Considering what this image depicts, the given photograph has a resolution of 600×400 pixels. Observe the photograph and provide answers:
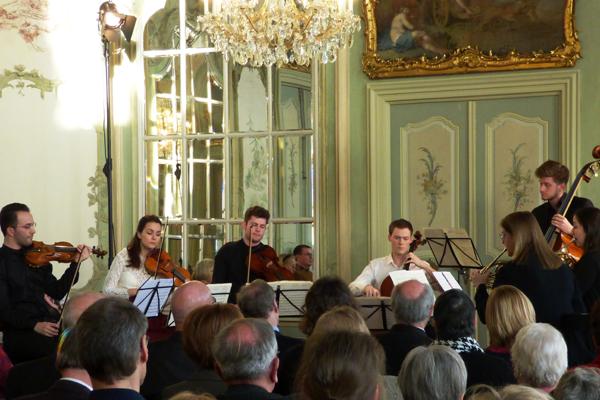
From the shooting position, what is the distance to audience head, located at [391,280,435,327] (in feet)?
10.4

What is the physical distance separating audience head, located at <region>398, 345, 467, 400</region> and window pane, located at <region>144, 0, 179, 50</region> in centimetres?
527

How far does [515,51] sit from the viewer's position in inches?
220

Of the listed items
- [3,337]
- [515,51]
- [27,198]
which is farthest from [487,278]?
[27,198]

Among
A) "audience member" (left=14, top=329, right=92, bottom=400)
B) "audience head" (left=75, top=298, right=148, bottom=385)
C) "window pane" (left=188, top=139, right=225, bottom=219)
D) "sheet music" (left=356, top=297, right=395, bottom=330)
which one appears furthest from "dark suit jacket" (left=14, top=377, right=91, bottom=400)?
"window pane" (left=188, top=139, right=225, bottom=219)

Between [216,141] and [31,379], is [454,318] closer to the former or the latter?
[31,379]

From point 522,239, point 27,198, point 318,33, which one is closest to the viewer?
point 522,239

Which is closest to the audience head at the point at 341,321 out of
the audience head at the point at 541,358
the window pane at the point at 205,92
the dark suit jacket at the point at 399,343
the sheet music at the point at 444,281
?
the dark suit jacket at the point at 399,343

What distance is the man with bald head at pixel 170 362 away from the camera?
3.04 meters

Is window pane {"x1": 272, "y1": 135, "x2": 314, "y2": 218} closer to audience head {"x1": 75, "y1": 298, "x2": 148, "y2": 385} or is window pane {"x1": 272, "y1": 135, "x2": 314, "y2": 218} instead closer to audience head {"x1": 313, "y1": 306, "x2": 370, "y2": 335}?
audience head {"x1": 313, "y1": 306, "x2": 370, "y2": 335}

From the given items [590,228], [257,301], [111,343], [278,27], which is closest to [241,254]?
[278,27]

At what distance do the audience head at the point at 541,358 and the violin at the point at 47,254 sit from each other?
347cm

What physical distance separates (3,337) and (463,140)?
3.71 meters

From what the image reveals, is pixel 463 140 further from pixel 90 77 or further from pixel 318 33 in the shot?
pixel 90 77

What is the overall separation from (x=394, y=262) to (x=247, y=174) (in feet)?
6.16
